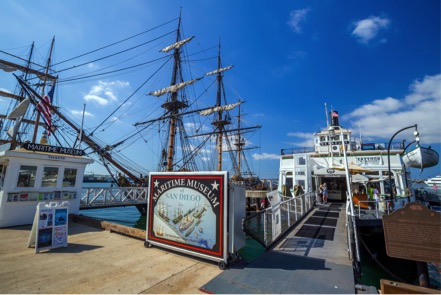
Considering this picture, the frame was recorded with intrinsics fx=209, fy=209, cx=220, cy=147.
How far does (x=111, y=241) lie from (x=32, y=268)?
2.31 metres

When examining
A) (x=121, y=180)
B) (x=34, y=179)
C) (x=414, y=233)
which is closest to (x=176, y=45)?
(x=121, y=180)

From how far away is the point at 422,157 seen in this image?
48.7 feet

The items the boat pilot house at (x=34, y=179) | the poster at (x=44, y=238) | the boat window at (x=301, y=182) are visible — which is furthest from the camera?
the boat window at (x=301, y=182)

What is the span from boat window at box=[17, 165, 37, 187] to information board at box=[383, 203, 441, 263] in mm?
13188

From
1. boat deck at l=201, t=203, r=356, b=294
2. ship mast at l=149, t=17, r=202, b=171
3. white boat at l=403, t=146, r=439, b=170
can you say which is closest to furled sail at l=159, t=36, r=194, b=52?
ship mast at l=149, t=17, r=202, b=171

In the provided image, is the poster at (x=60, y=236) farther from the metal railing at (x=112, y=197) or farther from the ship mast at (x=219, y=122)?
the ship mast at (x=219, y=122)

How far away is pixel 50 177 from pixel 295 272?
1149 cm

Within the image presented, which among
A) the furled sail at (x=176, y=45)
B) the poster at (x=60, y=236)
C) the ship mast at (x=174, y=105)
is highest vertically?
the furled sail at (x=176, y=45)

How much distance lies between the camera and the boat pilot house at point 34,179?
894cm

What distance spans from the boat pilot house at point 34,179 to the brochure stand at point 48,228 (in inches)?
169

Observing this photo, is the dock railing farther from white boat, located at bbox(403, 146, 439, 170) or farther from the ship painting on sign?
white boat, located at bbox(403, 146, 439, 170)

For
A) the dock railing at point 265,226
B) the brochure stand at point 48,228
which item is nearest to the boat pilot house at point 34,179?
the brochure stand at point 48,228

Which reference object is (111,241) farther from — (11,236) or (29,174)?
(29,174)

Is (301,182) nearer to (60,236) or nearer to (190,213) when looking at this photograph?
(190,213)
